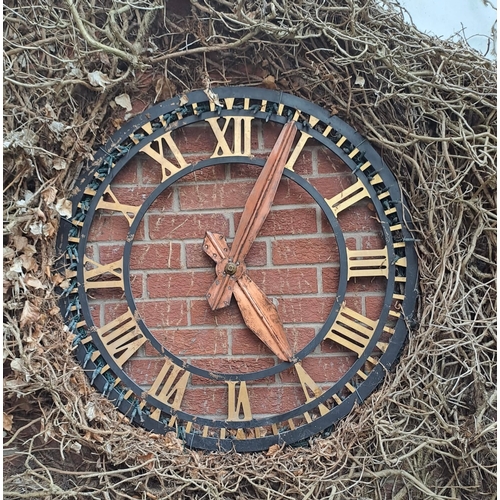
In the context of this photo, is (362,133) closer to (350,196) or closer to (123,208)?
(350,196)

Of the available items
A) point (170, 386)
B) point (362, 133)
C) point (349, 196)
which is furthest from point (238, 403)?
point (362, 133)

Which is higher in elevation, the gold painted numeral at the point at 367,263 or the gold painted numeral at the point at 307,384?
the gold painted numeral at the point at 367,263

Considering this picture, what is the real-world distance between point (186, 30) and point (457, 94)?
60cm

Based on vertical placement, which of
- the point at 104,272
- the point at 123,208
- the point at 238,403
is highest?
the point at 123,208

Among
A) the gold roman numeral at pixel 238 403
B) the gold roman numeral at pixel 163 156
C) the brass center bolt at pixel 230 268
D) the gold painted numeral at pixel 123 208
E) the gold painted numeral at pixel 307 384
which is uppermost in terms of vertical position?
the gold roman numeral at pixel 163 156

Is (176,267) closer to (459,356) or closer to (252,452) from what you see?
(252,452)

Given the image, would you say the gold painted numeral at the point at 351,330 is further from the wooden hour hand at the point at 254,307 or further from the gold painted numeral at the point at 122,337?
the gold painted numeral at the point at 122,337

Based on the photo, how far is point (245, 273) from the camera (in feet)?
3.43

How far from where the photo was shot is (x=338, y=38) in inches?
38.8

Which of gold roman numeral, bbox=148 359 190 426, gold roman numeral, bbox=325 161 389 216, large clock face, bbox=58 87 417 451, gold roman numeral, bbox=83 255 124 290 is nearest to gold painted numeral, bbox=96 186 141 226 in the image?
large clock face, bbox=58 87 417 451

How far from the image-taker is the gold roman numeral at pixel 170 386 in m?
1.05

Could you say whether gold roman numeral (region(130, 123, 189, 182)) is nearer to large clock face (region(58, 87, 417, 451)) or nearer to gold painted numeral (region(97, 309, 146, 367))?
large clock face (region(58, 87, 417, 451))

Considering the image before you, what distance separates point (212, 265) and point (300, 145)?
0.34 metres

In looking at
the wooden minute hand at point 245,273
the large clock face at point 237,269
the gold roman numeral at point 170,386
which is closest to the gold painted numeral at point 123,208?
the large clock face at point 237,269
